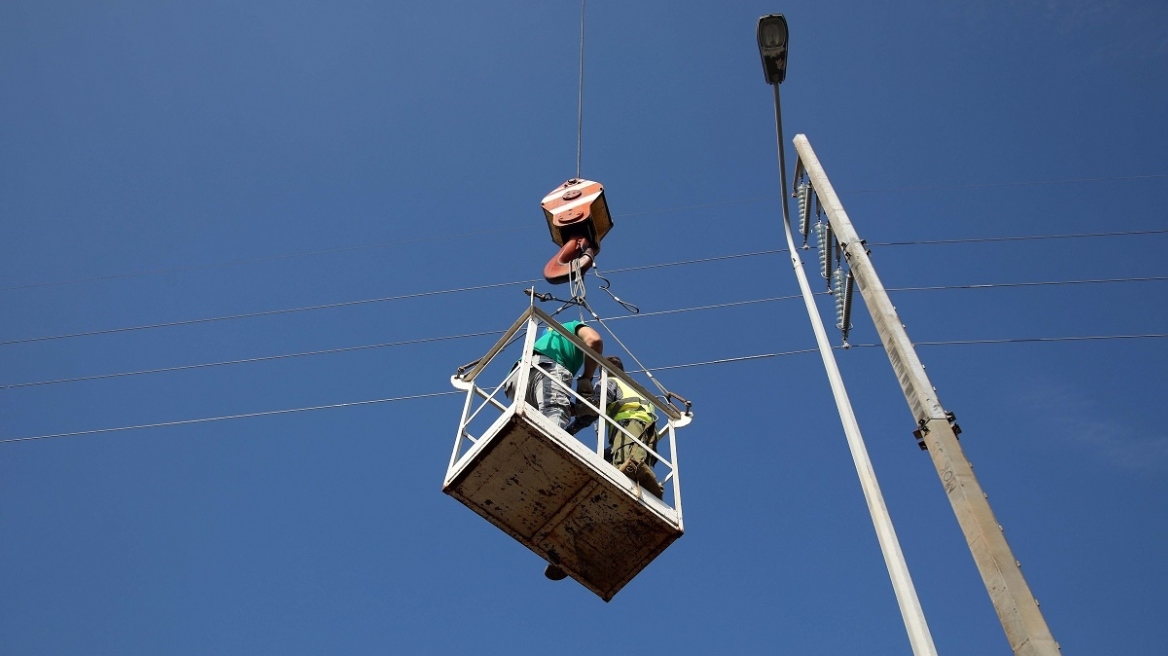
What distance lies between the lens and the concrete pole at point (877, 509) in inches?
212

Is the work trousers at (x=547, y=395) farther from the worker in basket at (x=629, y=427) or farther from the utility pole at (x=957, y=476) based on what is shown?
the utility pole at (x=957, y=476)

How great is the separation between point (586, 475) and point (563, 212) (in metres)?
3.98

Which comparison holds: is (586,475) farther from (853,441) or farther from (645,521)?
(853,441)

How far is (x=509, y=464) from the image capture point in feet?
22.9

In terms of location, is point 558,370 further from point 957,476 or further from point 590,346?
point 957,476

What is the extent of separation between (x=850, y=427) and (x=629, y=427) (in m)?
1.72

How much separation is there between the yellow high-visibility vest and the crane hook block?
2095mm

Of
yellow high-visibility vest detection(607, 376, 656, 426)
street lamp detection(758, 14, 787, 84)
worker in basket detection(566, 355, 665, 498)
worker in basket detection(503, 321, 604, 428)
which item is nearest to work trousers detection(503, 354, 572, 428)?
worker in basket detection(503, 321, 604, 428)

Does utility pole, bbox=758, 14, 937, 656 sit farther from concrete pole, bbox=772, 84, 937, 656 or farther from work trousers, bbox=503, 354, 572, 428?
work trousers, bbox=503, 354, 572, 428

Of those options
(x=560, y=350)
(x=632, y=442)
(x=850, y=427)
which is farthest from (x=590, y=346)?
(x=850, y=427)

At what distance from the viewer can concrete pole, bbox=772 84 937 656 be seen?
212 inches

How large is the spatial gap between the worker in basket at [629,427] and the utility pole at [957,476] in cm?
190

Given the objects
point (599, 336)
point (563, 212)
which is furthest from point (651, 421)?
point (563, 212)

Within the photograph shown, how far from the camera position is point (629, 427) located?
25.6 ft
